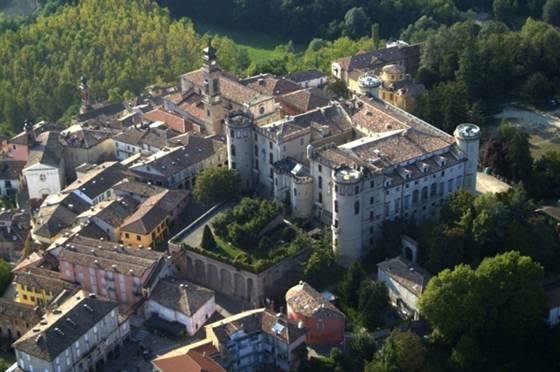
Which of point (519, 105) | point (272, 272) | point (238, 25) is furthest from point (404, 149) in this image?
point (238, 25)

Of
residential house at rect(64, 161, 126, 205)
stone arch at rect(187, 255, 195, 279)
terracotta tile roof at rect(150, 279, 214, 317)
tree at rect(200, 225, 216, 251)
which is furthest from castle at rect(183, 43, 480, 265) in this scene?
terracotta tile roof at rect(150, 279, 214, 317)

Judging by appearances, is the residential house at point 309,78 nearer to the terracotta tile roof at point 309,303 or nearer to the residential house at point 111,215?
the residential house at point 111,215

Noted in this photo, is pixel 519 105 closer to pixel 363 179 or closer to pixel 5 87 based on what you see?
pixel 363 179

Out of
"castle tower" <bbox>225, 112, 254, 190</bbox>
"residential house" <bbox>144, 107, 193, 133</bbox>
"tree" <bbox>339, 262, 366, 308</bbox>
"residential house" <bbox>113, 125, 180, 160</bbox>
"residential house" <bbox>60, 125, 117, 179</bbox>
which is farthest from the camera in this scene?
"residential house" <bbox>60, 125, 117, 179</bbox>

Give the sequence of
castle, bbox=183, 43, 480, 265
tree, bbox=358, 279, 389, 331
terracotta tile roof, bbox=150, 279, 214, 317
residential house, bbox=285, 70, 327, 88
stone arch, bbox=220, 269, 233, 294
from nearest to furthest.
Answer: tree, bbox=358, 279, 389, 331 → terracotta tile roof, bbox=150, 279, 214, 317 → stone arch, bbox=220, 269, 233, 294 → castle, bbox=183, 43, 480, 265 → residential house, bbox=285, 70, 327, 88

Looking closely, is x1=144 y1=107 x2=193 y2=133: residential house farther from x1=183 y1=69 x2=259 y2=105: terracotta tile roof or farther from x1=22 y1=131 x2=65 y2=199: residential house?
x1=22 y1=131 x2=65 y2=199: residential house

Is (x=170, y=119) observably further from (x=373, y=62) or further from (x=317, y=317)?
(x=317, y=317)
